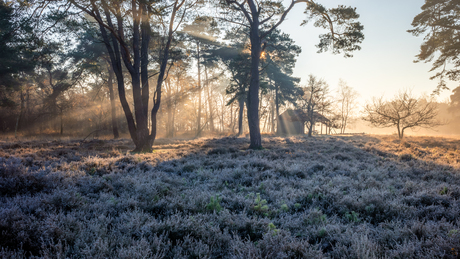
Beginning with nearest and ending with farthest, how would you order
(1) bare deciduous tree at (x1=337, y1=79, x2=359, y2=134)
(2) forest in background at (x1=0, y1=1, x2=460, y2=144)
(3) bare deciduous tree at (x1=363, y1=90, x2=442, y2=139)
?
(2) forest in background at (x1=0, y1=1, x2=460, y2=144) < (3) bare deciduous tree at (x1=363, y1=90, x2=442, y2=139) < (1) bare deciduous tree at (x1=337, y1=79, x2=359, y2=134)

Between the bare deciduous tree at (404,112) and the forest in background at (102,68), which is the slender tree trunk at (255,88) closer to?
the forest in background at (102,68)

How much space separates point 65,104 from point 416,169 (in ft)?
108

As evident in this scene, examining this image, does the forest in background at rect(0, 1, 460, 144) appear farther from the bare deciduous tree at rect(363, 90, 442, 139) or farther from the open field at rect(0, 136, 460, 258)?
the open field at rect(0, 136, 460, 258)

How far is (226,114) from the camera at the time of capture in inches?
2184

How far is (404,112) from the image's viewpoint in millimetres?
21312

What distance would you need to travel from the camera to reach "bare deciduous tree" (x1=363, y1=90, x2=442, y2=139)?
784 inches

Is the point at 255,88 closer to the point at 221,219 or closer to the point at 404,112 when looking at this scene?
the point at 221,219

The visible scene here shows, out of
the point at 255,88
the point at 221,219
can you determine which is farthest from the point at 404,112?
the point at 221,219

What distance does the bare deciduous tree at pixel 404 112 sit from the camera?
19.9 metres

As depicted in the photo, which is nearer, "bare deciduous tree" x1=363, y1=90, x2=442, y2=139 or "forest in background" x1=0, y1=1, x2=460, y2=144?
"forest in background" x1=0, y1=1, x2=460, y2=144

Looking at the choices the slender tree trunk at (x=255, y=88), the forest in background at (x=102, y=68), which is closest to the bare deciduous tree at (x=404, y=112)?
the forest in background at (x=102, y=68)

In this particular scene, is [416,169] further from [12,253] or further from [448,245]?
[12,253]

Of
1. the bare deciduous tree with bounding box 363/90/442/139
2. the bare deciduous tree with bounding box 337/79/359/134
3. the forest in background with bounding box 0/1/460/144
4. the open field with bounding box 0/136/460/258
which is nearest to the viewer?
the open field with bounding box 0/136/460/258

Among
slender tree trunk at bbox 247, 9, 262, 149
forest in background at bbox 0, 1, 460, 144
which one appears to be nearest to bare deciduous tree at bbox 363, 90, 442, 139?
forest in background at bbox 0, 1, 460, 144
